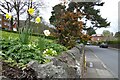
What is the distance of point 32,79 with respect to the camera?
2160 millimetres

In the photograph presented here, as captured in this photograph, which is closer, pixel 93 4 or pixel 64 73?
pixel 64 73

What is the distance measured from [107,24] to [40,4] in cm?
1095

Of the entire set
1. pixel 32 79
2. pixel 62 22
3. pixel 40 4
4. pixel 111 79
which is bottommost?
pixel 111 79

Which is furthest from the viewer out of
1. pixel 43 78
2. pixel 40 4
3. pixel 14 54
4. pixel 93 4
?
pixel 93 4

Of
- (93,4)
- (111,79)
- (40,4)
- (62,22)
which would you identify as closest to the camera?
(111,79)

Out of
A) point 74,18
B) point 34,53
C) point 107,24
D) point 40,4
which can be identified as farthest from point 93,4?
point 34,53

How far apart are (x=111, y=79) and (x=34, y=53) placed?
19.5 feet

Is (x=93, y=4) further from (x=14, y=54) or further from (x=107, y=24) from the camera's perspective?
(x=14, y=54)

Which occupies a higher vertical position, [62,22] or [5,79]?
[62,22]

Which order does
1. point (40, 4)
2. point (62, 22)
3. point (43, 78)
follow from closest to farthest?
point (43, 78) < point (62, 22) < point (40, 4)

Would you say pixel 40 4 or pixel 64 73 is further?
pixel 40 4

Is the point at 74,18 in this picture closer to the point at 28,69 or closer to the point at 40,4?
the point at 28,69

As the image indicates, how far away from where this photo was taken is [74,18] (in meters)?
9.72

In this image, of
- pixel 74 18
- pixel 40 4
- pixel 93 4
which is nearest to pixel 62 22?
pixel 74 18
